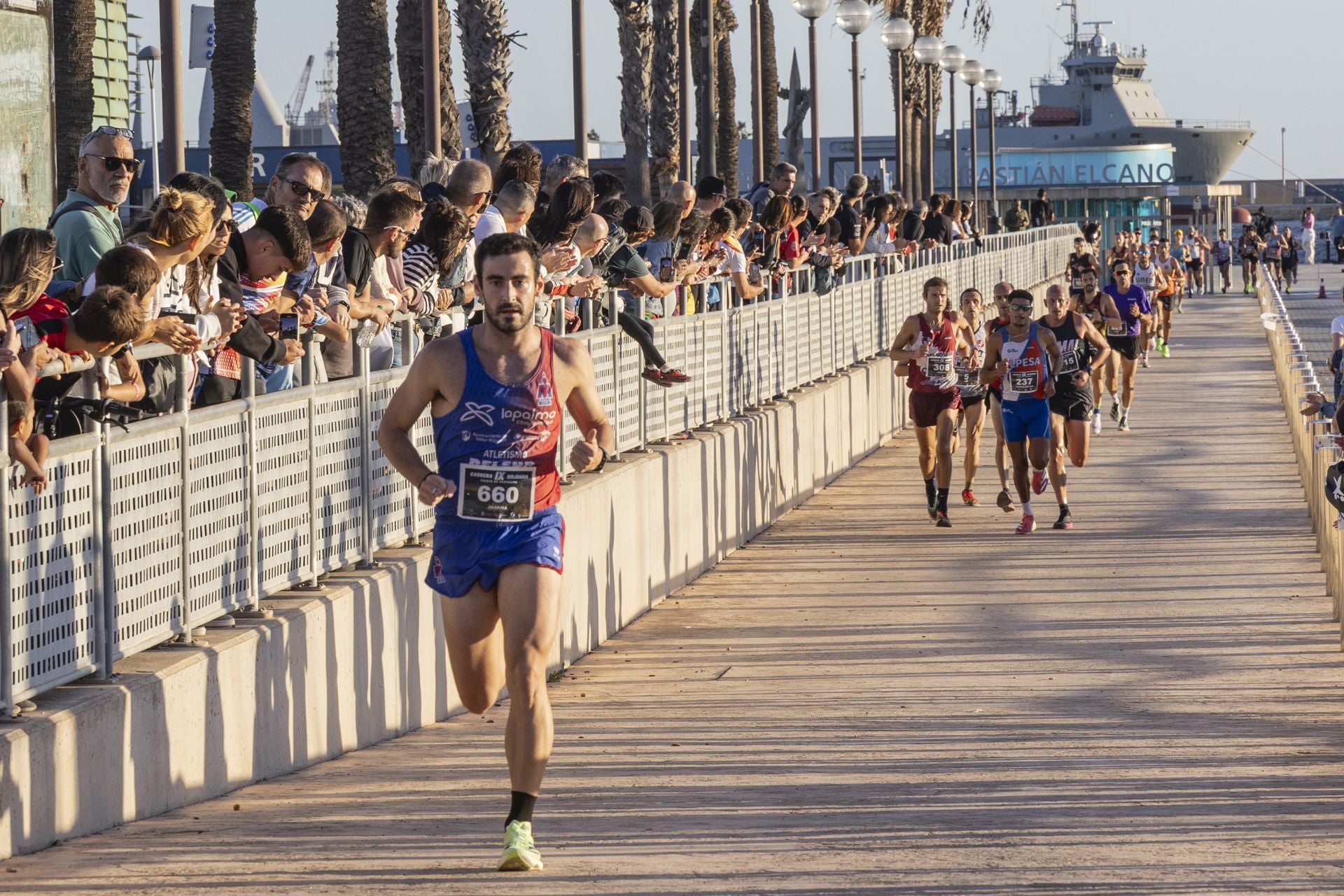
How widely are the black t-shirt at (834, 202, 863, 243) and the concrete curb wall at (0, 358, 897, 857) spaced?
698 centimetres

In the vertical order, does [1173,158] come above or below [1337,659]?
above

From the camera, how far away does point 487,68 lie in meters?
22.3

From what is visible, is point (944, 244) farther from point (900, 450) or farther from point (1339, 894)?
point (1339, 894)

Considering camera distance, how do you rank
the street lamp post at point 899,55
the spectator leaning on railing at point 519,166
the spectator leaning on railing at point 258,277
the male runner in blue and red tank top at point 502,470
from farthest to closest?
the street lamp post at point 899,55, the spectator leaning on railing at point 519,166, the spectator leaning on railing at point 258,277, the male runner in blue and red tank top at point 502,470

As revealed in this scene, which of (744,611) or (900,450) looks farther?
(900,450)

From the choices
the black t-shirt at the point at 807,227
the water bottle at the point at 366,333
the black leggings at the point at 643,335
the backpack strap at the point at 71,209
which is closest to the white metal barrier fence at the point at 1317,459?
the black leggings at the point at 643,335

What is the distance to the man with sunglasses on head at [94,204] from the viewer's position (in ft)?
25.5

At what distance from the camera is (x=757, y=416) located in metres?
17.5

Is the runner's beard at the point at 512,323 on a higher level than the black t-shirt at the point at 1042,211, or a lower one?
lower

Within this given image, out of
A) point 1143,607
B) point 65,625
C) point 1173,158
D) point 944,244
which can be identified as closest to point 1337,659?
point 1143,607

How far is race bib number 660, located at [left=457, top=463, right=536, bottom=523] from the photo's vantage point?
6684 mm

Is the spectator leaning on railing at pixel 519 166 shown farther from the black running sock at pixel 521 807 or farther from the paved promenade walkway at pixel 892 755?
the black running sock at pixel 521 807

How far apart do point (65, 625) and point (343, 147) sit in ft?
47.0

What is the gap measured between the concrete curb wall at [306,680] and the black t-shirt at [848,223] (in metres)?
6.98
